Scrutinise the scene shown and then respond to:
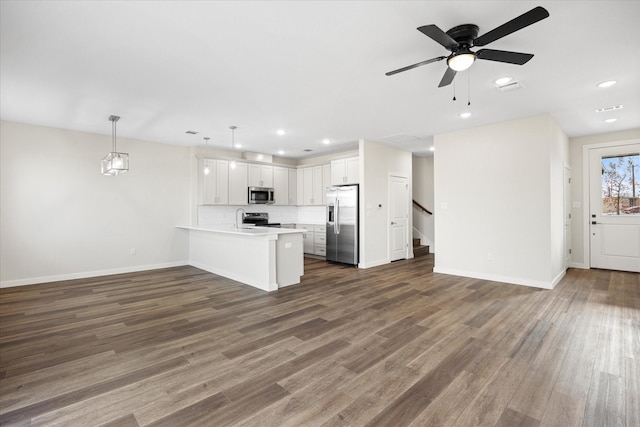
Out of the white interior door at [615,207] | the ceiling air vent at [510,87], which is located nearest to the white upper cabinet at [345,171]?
the ceiling air vent at [510,87]

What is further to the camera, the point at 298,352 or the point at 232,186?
the point at 232,186

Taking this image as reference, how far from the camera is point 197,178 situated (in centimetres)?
691

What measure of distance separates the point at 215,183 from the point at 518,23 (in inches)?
245

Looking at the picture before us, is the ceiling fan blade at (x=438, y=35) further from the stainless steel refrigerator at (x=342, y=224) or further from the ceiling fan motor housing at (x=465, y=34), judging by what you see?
the stainless steel refrigerator at (x=342, y=224)

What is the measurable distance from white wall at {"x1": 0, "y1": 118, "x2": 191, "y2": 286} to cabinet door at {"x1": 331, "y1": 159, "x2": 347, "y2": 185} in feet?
11.2

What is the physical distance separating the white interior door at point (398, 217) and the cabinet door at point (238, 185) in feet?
11.5

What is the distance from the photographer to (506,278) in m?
5.08

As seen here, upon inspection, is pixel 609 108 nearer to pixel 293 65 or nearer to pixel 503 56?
pixel 503 56

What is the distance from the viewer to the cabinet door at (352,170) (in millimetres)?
6809

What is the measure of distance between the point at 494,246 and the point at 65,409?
224 inches

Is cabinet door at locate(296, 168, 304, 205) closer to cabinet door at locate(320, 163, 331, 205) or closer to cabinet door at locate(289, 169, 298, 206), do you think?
cabinet door at locate(289, 169, 298, 206)

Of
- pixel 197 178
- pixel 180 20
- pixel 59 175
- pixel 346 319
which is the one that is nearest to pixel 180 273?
pixel 197 178

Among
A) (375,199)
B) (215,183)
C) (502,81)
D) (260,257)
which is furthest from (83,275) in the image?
(502,81)

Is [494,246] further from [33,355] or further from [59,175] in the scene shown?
[59,175]
